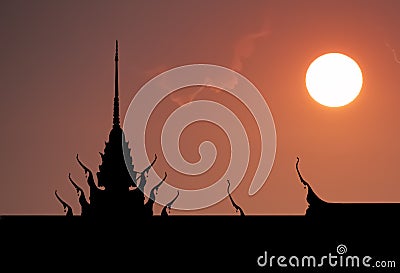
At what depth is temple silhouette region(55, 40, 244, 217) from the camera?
5069 centimetres

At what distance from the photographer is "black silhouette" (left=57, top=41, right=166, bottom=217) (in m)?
50.7

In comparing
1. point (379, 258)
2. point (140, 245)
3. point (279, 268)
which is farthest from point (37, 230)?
point (379, 258)

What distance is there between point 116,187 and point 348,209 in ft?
30.9

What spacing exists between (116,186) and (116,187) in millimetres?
50

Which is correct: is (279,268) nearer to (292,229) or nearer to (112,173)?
(292,229)

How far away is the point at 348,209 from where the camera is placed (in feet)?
157

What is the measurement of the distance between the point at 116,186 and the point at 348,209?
945 centimetres

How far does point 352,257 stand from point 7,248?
12657mm

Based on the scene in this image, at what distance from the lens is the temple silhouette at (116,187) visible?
5069cm

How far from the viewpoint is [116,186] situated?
168 ft

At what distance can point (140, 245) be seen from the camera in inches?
1886

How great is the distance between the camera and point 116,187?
5122cm

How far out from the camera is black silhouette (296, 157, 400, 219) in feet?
156

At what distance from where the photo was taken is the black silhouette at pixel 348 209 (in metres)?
47.7
